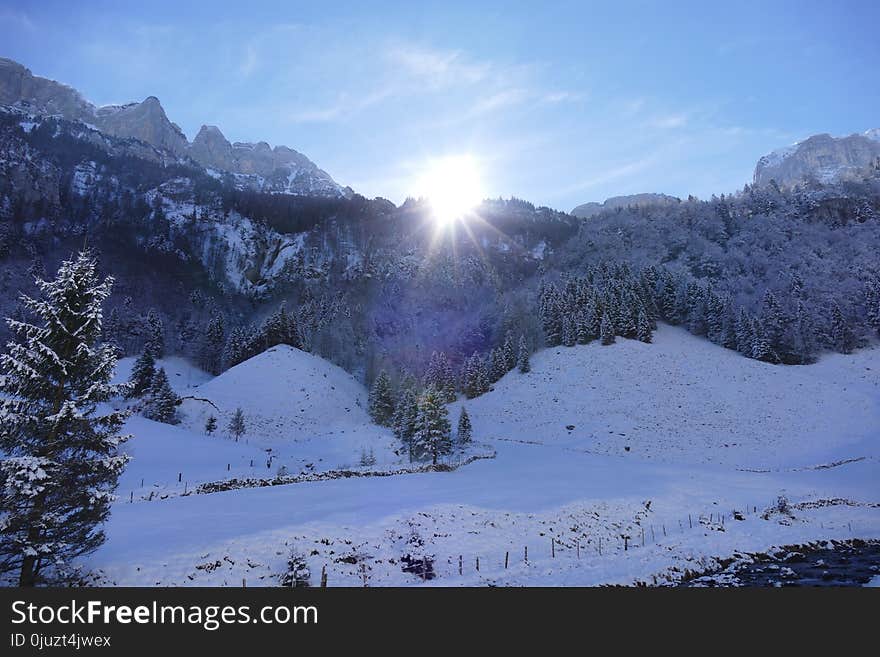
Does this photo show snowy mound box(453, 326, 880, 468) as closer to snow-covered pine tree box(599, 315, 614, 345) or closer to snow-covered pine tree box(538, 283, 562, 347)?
snow-covered pine tree box(599, 315, 614, 345)

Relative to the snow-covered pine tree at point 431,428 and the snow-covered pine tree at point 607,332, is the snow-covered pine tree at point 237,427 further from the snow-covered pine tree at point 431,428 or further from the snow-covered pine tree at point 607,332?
the snow-covered pine tree at point 607,332

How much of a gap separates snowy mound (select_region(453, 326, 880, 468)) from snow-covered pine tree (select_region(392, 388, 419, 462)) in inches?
434

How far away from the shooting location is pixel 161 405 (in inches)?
2036

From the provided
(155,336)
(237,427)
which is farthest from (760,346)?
(155,336)

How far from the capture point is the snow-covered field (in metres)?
17.8

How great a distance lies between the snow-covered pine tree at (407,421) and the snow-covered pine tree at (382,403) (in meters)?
8.13

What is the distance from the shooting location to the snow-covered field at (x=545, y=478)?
17.8 metres

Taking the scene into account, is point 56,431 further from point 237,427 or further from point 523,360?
point 523,360

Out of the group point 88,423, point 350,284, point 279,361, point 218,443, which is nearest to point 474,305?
point 350,284

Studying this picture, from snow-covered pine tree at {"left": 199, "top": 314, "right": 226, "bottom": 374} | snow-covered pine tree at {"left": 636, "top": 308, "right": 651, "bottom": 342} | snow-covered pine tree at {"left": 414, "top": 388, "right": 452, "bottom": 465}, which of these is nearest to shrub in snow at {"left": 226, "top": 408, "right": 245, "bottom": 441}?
snow-covered pine tree at {"left": 414, "top": 388, "right": 452, "bottom": 465}

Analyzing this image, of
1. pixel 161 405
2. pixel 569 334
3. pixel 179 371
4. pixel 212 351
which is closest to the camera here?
pixel 161 405

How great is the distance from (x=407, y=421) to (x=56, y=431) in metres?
42.7

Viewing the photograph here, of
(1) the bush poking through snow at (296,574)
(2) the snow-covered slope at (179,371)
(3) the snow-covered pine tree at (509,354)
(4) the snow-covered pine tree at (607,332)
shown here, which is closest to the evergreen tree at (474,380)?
(3) the snow-covered pine tree at (509,354)

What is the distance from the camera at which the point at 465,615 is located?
38.9 feet
